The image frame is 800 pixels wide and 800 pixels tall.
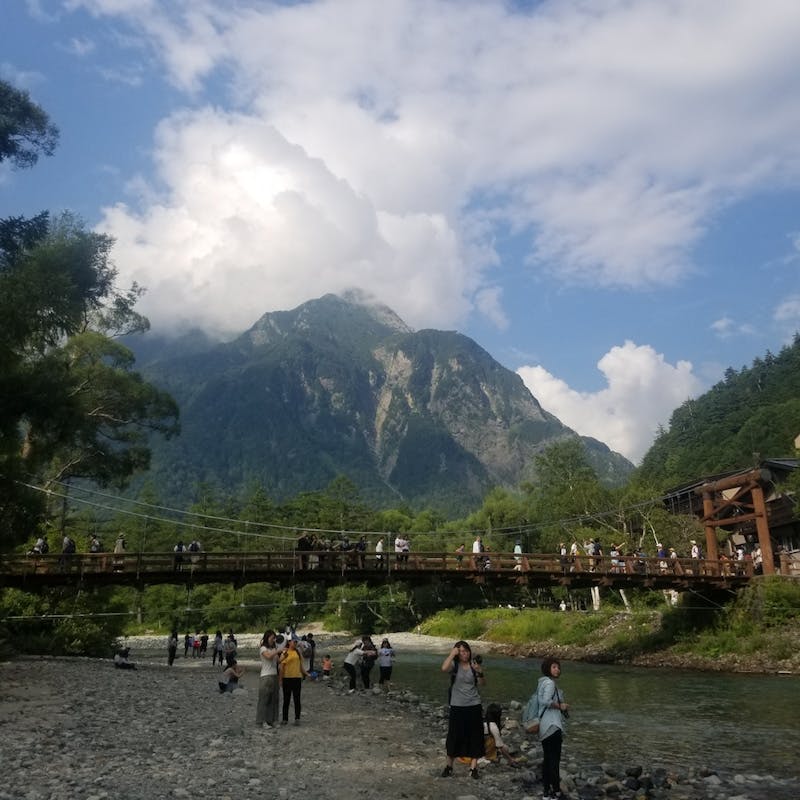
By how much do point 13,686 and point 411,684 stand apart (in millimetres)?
13376

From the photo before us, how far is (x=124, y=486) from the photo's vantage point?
26.7 meters

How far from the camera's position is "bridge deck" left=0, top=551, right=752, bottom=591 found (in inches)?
837

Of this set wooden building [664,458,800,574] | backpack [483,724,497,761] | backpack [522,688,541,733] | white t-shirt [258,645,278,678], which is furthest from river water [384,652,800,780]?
wooden building [664,458,800,574]

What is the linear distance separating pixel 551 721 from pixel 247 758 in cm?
403

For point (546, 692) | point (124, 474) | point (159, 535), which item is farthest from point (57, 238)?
point (159, 535)

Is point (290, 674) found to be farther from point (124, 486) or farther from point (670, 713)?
point (124, 486)

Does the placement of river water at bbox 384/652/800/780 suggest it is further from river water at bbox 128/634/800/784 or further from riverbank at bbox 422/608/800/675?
riverbank at bbox 422/608/800/675

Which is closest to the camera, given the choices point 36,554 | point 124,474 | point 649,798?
point 649,798

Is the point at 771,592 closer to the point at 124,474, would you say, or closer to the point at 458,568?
the point at 458,568

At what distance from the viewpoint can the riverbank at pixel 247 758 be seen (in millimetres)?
7227

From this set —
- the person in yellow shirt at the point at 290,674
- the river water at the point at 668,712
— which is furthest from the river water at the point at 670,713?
the person in yellow shirt at the point at 290,674

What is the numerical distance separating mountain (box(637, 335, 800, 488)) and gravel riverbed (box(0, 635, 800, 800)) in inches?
2132

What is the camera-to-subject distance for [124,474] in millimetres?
25688


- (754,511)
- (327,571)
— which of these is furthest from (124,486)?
(754,511)
